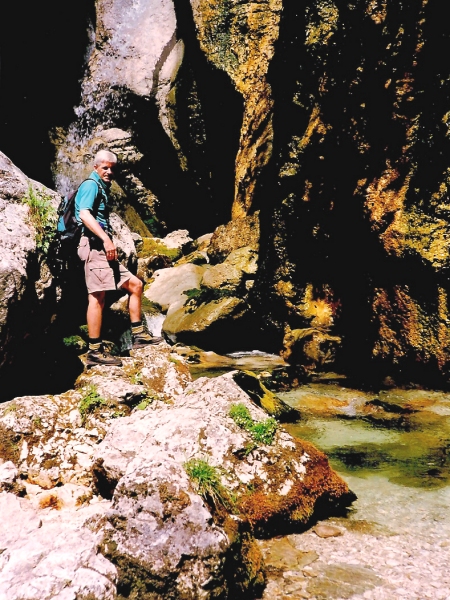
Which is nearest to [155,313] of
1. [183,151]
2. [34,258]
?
[34,258]

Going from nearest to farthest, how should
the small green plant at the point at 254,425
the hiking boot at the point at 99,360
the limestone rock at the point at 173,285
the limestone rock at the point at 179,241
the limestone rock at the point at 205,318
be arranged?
the small green plant at the point at 254,425, the hiking boot at the point at 99,360, the limestone rock at the point at 205,318, the limestone rock at the point at 173,285, the limestone rock at the point at 179,241

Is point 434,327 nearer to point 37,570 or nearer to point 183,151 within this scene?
point 37,570

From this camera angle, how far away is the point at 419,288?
265 inches

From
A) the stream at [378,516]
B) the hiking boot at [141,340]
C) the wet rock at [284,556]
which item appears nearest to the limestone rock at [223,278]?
the hiking boot at [141,340]

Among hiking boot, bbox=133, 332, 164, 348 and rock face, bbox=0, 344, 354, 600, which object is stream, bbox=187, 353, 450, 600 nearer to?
rock face, bbox=0, 344, 354, 600

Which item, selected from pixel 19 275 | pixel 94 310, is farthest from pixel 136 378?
pixel 19 275

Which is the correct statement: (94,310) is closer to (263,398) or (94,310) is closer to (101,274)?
(101,274)

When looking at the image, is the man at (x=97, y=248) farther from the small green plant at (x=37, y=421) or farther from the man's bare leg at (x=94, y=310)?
the small green plant at (x=37, y=421)

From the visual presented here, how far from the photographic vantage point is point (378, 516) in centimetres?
332

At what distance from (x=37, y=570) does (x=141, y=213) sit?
1985 centimetres

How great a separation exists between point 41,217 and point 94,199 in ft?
2.82

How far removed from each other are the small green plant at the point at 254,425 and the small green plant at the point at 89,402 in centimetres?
149

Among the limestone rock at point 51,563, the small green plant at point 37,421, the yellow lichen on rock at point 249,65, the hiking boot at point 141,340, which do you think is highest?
the yellow lichen on rock at point 249,65

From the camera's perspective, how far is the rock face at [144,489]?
2.37 meters
